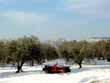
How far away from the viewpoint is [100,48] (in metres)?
101

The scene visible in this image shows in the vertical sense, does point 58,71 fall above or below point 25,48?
below

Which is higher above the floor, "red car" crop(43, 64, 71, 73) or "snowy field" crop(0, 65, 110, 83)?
"red car" crop(43, 64, 71, 73)

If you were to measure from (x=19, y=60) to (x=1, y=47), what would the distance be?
5.70 meters

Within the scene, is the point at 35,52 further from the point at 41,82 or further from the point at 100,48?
the point at 100,48

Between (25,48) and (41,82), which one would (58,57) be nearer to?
(25,48)

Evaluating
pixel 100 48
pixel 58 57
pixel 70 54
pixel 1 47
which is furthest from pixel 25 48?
pixel 100 48

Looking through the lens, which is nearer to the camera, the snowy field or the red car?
the snowy field

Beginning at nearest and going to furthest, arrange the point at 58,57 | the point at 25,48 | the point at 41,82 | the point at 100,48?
the point at 41,82
the point at 25,48
the point at 58,57
the point at 100,48

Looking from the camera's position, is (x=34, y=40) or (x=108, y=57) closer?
(x=34, y=40)

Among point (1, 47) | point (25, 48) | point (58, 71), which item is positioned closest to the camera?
point (58, 71)

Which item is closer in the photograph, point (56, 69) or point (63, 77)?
point (63, 77)

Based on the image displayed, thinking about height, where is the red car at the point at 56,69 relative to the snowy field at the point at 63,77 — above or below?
above

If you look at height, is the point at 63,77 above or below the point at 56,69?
below

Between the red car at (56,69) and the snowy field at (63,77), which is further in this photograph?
the red car at (56,69)
